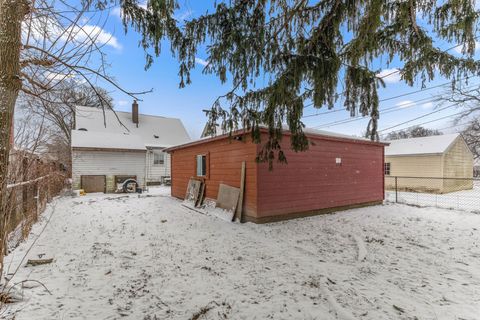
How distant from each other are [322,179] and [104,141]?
11.4 metres

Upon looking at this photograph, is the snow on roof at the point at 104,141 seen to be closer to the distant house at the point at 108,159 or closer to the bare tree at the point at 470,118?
the distant house at the point at 108,159

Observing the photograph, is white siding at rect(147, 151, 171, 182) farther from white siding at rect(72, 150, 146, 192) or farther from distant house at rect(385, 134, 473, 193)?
distant house at rect(385, 134, 473, 193)

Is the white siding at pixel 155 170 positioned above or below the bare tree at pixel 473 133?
below

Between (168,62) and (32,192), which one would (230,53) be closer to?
(168,62)

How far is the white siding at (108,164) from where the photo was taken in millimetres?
11781

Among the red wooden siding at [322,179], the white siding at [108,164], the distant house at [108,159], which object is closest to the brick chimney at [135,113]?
the distant house at [108,159]

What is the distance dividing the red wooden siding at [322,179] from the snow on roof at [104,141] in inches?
374

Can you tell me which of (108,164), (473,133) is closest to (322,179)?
(108,164)

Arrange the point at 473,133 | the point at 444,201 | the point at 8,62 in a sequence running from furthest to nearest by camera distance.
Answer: the point at 473,133
the point at 444,201
the point at 8,62

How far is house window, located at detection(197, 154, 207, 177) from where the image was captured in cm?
805

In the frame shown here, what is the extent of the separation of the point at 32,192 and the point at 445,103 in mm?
14300

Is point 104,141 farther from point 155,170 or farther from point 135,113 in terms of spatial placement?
point 135,113

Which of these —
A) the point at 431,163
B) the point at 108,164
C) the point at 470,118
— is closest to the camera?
the point at 108,164

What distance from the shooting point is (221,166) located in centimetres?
713
